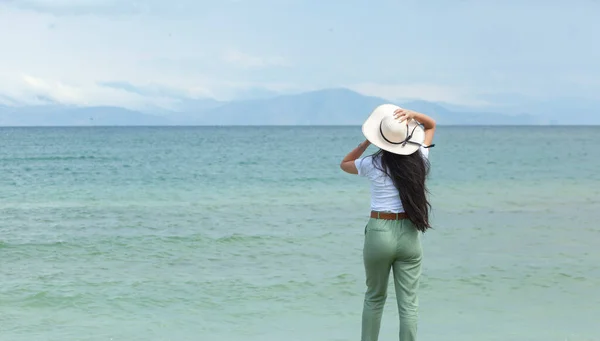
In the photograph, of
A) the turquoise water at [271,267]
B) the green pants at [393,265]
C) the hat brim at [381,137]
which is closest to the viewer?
the hat brim at [381,137]

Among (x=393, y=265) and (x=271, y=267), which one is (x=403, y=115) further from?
(x=271, y=267)

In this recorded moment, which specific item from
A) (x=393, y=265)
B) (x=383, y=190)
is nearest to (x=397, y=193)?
(x=383, y=190)

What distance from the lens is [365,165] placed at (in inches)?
185

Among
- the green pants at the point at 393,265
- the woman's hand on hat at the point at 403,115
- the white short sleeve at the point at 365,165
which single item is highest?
the woman's hand on hat at the point at 403,115

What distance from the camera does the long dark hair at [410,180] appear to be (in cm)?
462

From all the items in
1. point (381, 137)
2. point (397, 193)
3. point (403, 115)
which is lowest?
point (397, 193)

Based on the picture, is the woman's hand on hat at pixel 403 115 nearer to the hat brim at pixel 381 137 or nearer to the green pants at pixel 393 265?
the hat brim at pixel 381 137

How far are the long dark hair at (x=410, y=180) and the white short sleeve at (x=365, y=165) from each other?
7 centimetres

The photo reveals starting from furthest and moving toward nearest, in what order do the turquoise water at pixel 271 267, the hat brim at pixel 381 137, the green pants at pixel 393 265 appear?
the turquoise water at pixel 271 267 → the green pants at pixel 393 265 → the hat brim at pixel 381 137

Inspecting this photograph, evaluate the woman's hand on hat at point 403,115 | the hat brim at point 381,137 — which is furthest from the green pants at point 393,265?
the woman's hand on hat at point 403,115

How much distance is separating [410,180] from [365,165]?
30 cm

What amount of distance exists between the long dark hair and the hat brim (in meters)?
0.07

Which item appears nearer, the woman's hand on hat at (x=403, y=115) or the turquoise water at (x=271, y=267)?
the woman's hand on hat at (x=403, y=115)

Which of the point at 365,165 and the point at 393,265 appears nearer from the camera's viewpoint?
the point at 365,165
